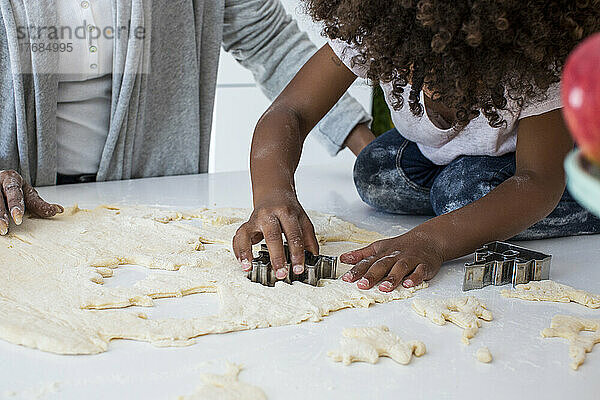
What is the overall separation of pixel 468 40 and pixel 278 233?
348 millimetres

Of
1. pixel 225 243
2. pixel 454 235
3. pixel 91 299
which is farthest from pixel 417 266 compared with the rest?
pixel 91 299

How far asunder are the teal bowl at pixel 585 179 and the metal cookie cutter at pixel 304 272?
595mm

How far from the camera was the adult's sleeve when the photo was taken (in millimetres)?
1602

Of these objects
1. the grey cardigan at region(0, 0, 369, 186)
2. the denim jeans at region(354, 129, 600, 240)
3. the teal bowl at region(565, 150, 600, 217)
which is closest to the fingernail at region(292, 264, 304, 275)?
the denim jeans at region(354, 129, 600, 240)

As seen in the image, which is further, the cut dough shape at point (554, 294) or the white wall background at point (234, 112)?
the white wall background at point (234, 112)

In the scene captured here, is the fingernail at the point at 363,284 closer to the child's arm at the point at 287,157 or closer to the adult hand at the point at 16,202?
the child's arm at the point at 287,157

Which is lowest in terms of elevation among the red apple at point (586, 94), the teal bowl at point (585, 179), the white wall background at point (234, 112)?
the white wall background at point (234, 112)

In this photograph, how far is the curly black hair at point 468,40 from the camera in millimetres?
722

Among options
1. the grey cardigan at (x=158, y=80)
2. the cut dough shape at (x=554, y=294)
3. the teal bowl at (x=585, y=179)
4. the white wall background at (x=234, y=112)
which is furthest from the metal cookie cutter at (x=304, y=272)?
the white wall background at (x=234, y=112)

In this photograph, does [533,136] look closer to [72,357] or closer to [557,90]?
[557,90]

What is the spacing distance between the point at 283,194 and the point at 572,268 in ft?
1.54

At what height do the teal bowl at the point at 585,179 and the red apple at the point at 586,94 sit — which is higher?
the red apple at the point at 586,94

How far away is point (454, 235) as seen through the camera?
0.93m

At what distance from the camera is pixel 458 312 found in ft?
2.59
